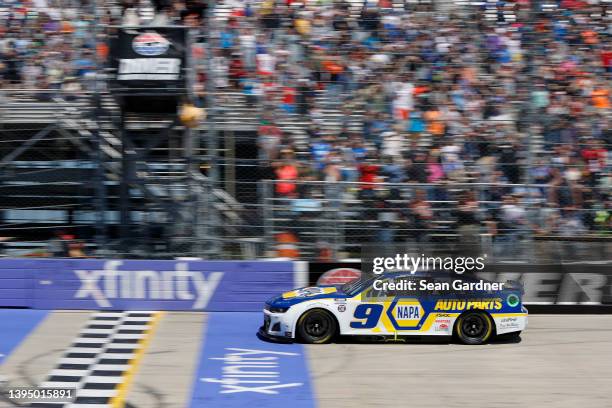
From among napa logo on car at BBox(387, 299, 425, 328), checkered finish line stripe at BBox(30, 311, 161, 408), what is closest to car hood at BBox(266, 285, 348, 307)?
napa logo on car at BBox(387, 299, 425, 328)

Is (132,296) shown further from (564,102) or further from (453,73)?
(564,102)

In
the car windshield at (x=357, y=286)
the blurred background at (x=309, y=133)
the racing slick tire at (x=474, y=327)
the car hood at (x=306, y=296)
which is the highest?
the blurred background at (x=309, y=133)

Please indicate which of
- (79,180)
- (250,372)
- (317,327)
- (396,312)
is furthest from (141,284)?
(396,312)

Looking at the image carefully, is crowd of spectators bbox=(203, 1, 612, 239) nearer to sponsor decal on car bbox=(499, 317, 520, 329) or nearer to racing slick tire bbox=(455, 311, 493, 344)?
racing slick tire bbox=(455, 311, 493, 344)

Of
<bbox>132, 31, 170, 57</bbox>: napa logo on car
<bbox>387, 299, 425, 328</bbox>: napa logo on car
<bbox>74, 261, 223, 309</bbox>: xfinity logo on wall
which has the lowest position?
<bbox>74, 261, 223, 309</bbox>: xfinity logo on wall

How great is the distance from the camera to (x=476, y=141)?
53.0 feet

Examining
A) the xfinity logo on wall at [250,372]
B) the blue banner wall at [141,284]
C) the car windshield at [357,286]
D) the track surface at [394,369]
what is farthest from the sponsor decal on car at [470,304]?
the blue banner wall at [141,284]

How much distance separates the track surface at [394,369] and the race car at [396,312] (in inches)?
9.5

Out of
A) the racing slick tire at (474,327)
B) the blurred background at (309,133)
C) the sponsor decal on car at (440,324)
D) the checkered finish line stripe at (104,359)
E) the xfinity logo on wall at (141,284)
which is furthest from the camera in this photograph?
the blurred background at (309,133)

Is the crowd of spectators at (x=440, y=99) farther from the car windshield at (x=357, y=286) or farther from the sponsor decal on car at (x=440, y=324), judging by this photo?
the sponsor decal on car at (x=440, y=324)

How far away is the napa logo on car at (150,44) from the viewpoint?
15.6m

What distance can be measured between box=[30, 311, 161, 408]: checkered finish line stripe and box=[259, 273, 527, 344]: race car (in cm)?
218

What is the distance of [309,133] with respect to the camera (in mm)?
16281

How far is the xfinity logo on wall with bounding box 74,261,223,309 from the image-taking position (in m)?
15.3
